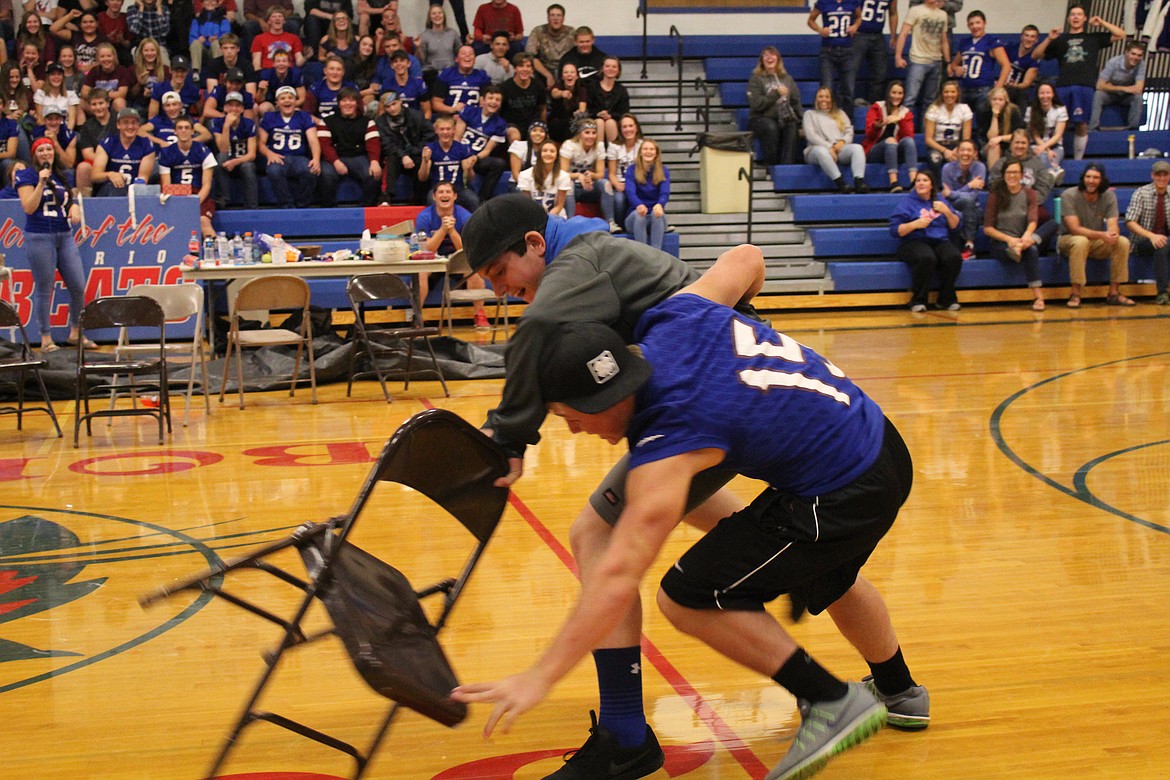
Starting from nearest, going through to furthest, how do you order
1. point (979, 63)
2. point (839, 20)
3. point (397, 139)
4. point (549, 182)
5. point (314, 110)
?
point (549, 182), point (397, 139), point (314, 110), point (839, 20), point (979, 63)

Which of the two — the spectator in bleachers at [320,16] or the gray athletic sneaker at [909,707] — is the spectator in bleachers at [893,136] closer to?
the spectator in bleachers at [320,16]

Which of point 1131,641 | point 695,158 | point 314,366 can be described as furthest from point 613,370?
point 695,158

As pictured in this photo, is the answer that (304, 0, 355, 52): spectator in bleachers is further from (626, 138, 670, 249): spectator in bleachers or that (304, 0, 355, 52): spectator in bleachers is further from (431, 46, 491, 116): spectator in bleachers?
(626, 138, 670, 249): spectator in bleachers

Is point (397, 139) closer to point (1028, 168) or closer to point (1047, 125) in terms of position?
point (1028, 168)

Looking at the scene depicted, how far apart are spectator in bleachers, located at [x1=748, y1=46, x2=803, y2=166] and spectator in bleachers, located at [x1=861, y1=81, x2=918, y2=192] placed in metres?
0.94

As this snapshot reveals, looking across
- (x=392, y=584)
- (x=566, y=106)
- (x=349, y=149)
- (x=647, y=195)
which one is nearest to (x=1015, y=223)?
(x=647, y=195)

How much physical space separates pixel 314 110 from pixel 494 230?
11334mm

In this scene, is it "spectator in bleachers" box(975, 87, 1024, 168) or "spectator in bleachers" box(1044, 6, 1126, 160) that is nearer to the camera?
"spectator in bleachers" box(975, 87, 1024, 168)

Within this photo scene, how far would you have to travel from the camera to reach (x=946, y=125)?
14.4 m

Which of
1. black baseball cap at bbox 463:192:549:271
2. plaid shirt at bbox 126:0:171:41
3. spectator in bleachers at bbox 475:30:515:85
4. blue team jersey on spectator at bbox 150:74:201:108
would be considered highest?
plaid shirt at bbox 126:0:171:41

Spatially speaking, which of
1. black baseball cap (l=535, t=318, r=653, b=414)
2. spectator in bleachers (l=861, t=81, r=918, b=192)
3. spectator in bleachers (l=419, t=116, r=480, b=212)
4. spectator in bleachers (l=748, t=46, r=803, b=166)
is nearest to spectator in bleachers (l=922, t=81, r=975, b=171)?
spectator in bleachers (l=861, t=81, r=918, b=192)

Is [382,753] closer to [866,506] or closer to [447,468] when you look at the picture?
[447,468]

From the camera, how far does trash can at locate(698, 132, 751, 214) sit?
14258 millimetres

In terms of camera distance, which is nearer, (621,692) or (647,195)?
(621,692)
